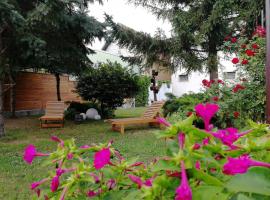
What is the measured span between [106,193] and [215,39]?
42.5ft

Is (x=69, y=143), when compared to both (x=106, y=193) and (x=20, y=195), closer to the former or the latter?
(x=106, y=193)

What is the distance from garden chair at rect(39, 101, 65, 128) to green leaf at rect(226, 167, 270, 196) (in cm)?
1149

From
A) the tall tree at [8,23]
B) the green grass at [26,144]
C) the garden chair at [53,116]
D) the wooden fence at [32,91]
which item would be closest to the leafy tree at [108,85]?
the wooden fence at [32,91]

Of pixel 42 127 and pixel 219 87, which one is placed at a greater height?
pixel 219 87

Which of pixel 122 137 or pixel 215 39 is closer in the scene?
pixel 122 137

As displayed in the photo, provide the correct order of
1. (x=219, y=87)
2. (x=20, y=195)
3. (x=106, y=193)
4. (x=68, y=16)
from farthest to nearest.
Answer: (x=68, y=16) < (x=219, y=87) < (x=20, y=195) < (x=106, y=193)

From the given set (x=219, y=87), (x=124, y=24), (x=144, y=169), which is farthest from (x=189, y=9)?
(x=144, y=169)

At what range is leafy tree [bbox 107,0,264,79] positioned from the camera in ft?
38.4

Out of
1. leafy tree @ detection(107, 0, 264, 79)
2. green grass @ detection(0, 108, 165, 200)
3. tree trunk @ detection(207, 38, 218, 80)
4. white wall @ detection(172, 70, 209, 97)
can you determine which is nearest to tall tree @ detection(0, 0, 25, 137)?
green grass @ detection(0, 108, 165, 200)

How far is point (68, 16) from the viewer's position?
38.5 ft

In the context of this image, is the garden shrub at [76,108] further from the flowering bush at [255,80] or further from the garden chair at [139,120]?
the flowering bush at [255,80]

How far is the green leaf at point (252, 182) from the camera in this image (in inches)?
22.7

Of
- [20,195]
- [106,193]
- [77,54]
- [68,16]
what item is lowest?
[20,195]

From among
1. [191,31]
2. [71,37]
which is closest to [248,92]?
[191,31]
